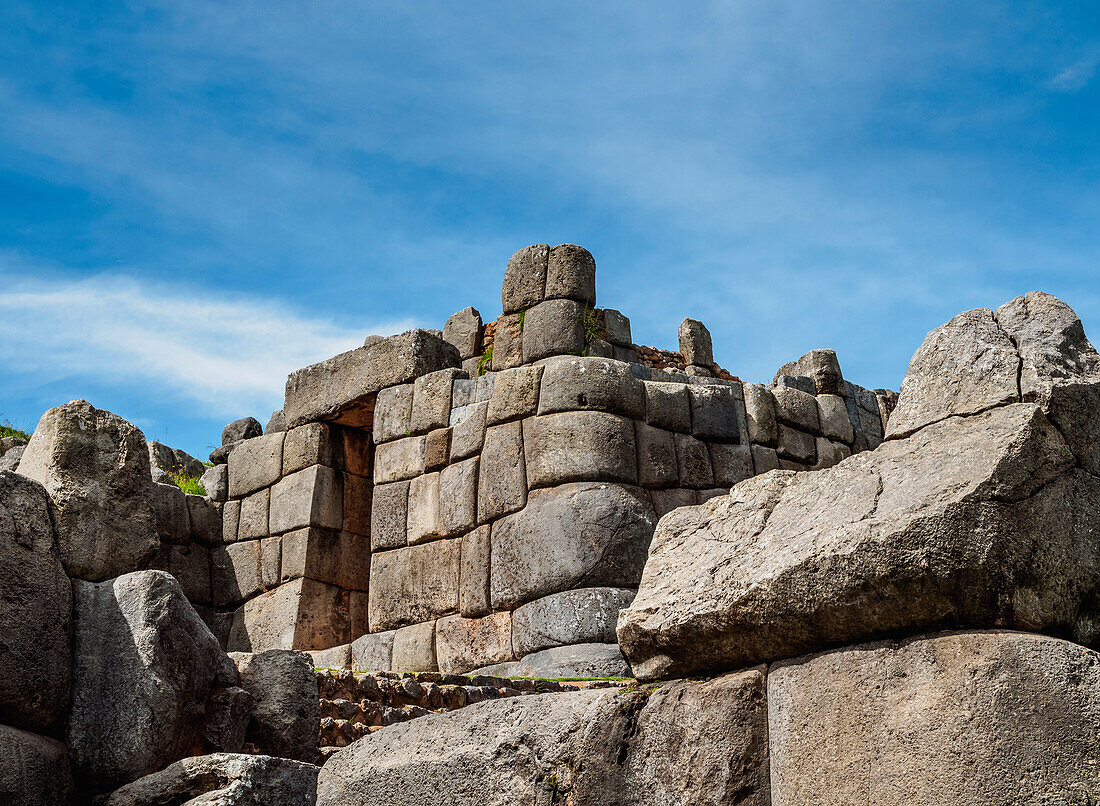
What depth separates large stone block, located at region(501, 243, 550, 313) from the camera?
12.3 m

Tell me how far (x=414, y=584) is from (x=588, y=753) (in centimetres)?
820

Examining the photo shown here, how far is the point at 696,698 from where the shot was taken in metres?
2.97

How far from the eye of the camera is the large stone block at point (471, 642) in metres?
9.99

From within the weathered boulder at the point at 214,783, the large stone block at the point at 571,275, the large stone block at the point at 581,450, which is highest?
the large stone block at the point at 571,275

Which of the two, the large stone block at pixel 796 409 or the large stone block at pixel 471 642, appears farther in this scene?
the large stone block at pixel 796 409

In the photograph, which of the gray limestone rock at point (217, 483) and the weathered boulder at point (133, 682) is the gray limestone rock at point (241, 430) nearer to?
the gray limestone rock at point (217, 483)

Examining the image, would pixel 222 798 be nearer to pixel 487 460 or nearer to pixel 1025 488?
pixel 1025 488

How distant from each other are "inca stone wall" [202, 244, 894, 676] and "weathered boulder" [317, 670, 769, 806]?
553cm

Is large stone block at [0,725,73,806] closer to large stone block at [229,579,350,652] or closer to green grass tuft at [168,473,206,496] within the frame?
large stone block at [229,579,350,652]

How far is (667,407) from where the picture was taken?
10.7 metres

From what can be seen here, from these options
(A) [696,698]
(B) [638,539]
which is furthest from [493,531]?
(A) [696,698]

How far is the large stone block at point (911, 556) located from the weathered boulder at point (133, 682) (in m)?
1.87

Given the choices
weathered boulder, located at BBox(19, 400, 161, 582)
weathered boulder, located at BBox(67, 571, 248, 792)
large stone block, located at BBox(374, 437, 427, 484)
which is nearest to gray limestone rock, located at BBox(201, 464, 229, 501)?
large stone block, located at BBox(374, 437, 427, 484)

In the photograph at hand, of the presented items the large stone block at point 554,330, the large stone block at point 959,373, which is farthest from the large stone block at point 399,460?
the large stone block at point 959,373
